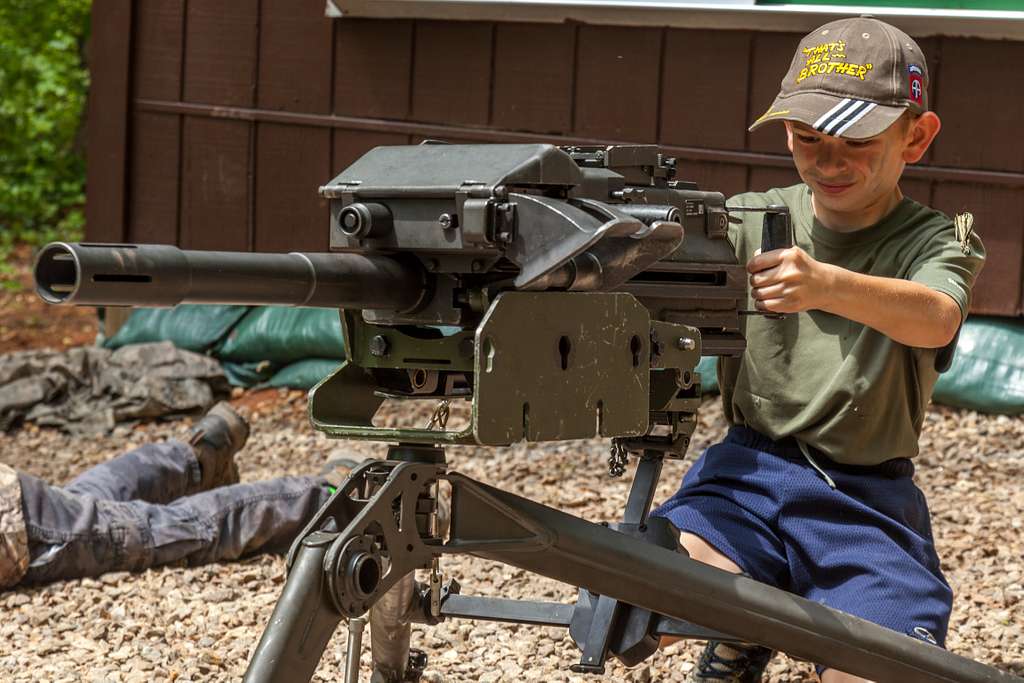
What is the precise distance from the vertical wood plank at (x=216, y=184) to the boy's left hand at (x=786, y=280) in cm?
492

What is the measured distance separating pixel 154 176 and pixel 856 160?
4.98m

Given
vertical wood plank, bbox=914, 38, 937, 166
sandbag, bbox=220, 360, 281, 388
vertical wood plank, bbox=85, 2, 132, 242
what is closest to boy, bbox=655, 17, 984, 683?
vertical wood plank, bbox=914, 38, 937, 166

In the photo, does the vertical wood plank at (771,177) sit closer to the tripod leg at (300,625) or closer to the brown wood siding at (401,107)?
the brown wood siding at (401,107)

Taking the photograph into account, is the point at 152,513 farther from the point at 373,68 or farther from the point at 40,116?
the point at 40,116

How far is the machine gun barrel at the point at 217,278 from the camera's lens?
162cm

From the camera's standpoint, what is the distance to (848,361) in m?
2.84

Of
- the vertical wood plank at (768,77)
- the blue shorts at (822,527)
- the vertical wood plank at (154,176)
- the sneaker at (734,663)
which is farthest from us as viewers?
the vertical wood plank at (154,176)

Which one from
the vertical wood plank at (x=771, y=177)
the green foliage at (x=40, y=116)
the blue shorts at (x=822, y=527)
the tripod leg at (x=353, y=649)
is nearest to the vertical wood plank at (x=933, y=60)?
the vertical wood plank at (x=771, y=177)

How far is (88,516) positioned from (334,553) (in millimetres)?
2280

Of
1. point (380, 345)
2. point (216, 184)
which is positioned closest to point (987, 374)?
point (216, 184)

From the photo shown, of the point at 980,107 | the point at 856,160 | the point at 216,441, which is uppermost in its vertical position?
the point at 980,107

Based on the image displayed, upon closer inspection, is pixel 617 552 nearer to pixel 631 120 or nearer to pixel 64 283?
pixel 64 283

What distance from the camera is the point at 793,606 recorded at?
2.29 metres

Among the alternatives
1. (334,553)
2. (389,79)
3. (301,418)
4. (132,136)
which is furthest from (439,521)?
(132,136)
